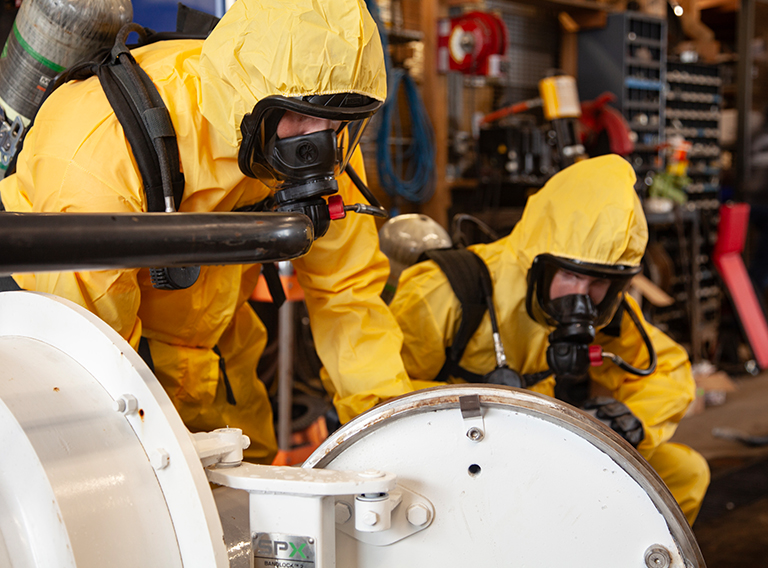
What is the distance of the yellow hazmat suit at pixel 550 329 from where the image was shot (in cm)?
163

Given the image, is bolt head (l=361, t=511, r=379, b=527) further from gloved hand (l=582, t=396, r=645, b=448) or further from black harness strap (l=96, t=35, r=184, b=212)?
gloved hand (l=582, t=396, r=645, b=448)

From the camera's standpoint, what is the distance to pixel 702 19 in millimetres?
6344

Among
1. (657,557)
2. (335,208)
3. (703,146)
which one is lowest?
(657,557)

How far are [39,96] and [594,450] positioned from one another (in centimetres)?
111

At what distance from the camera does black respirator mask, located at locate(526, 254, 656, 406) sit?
1646 mm

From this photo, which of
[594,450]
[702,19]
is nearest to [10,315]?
[594,450]

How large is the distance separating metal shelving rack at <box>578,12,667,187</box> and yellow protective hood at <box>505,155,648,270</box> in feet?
10.2

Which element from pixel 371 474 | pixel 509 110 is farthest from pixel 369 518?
pixel 509 110

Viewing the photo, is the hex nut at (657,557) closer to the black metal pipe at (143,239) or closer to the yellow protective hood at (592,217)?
the black metal pipe at (143,239)

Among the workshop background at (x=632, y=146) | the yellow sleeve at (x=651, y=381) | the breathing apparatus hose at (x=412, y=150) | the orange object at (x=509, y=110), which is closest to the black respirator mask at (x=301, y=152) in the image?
the yellow sleeve at (x=651, y=381)

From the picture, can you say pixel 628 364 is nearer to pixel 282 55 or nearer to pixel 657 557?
pixel 657 557

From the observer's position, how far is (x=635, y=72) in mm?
4801

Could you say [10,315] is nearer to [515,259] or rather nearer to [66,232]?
[66,232]

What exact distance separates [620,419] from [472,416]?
3.21 feet
